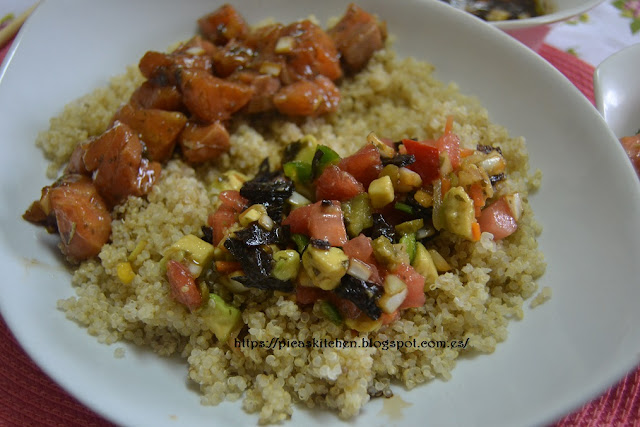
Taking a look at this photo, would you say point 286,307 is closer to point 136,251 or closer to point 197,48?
point 136,251

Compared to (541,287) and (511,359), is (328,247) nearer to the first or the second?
(511,359)

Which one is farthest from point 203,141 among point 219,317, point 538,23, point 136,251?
point 538,23

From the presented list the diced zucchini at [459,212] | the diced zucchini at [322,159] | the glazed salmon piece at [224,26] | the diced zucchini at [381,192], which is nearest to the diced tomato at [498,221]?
the diced zucchini at [459,212]

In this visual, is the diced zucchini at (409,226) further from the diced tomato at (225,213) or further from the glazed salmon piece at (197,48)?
the glazed salmon piece at (197,48)

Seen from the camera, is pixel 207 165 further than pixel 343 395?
Yes

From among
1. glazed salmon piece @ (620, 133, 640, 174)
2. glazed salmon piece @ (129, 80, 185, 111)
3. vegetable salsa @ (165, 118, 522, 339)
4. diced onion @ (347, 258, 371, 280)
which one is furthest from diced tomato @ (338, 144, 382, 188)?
glazed salmon piece @ (620, 133, 640, 174)

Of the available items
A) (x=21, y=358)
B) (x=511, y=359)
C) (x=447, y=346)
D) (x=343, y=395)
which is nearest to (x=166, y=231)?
(x=21, y=358)

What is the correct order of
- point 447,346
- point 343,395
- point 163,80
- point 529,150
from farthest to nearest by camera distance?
point 163,80, point 529,150, point 447,346, point 343,395
